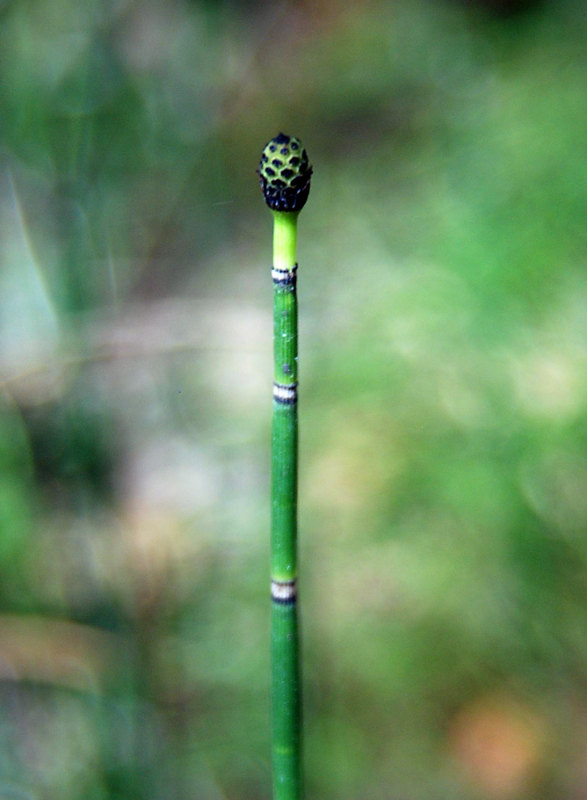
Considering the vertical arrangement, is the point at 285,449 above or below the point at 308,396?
above

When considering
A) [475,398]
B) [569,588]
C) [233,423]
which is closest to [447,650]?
[569,588]

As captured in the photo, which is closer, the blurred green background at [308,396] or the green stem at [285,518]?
the green stem at [285,518]

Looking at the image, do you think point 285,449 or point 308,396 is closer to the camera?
point 285,449

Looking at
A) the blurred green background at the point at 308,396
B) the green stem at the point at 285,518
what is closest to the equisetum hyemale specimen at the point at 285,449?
the green stem at the point at 285,518

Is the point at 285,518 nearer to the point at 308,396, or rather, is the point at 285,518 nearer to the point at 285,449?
the point at 285,449

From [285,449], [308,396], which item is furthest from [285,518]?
[308,396]

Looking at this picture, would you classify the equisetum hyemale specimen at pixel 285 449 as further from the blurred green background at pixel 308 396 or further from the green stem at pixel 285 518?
the blurred green background at pixel 308 396
